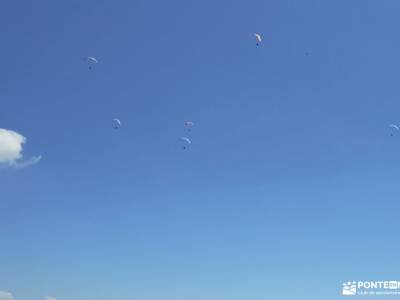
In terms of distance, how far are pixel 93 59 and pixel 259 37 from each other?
2021 inches

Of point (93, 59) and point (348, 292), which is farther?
point (348, 292)

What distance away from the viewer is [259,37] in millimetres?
78875

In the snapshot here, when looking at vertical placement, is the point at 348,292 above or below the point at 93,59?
below

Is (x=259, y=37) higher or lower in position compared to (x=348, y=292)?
higher

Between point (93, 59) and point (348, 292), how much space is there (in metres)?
113

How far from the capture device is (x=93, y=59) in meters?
74.2

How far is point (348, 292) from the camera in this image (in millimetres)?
86375

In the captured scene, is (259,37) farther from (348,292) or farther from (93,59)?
(348,292)

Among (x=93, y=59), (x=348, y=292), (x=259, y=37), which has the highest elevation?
(x=259, y=37)

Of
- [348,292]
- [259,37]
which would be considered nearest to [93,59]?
[259,37]

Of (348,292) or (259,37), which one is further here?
(348,292)

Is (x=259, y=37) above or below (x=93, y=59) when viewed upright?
above

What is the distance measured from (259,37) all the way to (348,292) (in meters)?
91.1
